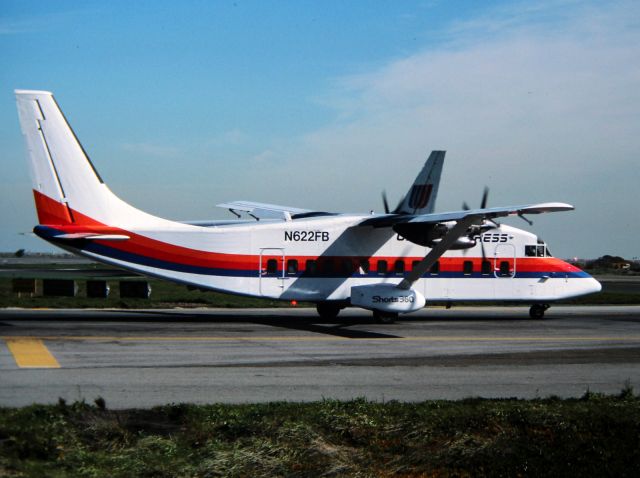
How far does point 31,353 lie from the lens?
1833cm

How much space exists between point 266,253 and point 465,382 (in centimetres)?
1290

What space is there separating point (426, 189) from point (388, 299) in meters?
4.08

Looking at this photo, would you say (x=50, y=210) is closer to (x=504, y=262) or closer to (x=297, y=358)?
(x=297, y=358)

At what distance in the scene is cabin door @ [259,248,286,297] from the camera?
27250 millimetres

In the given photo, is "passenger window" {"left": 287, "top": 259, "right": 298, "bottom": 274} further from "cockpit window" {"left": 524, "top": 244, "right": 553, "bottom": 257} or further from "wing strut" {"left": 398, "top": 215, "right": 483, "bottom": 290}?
"cockpit window" {"left": 524, "top": 244, "right": 553, "bottom": 257}

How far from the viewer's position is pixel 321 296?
91.0ft

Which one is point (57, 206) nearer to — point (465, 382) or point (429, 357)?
point (429, 357)

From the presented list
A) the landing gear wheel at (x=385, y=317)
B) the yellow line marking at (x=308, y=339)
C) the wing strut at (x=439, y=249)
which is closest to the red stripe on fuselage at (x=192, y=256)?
the wing strut at (x=439, y=249)

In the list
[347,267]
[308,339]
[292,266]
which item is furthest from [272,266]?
[308,339]

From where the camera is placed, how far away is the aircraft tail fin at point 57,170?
78.8ft

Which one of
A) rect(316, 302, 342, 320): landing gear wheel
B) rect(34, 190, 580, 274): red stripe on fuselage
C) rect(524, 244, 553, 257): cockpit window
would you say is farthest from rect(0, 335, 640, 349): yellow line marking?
rect(524, 244, 553, 257): cockpit window

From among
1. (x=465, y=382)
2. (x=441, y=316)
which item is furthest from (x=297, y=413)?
(x=441, y=316)

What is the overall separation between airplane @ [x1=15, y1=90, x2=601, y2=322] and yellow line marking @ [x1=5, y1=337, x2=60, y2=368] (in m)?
4.84

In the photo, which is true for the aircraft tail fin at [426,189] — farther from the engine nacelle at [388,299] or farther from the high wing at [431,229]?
the engine nacelle at [388,299]
